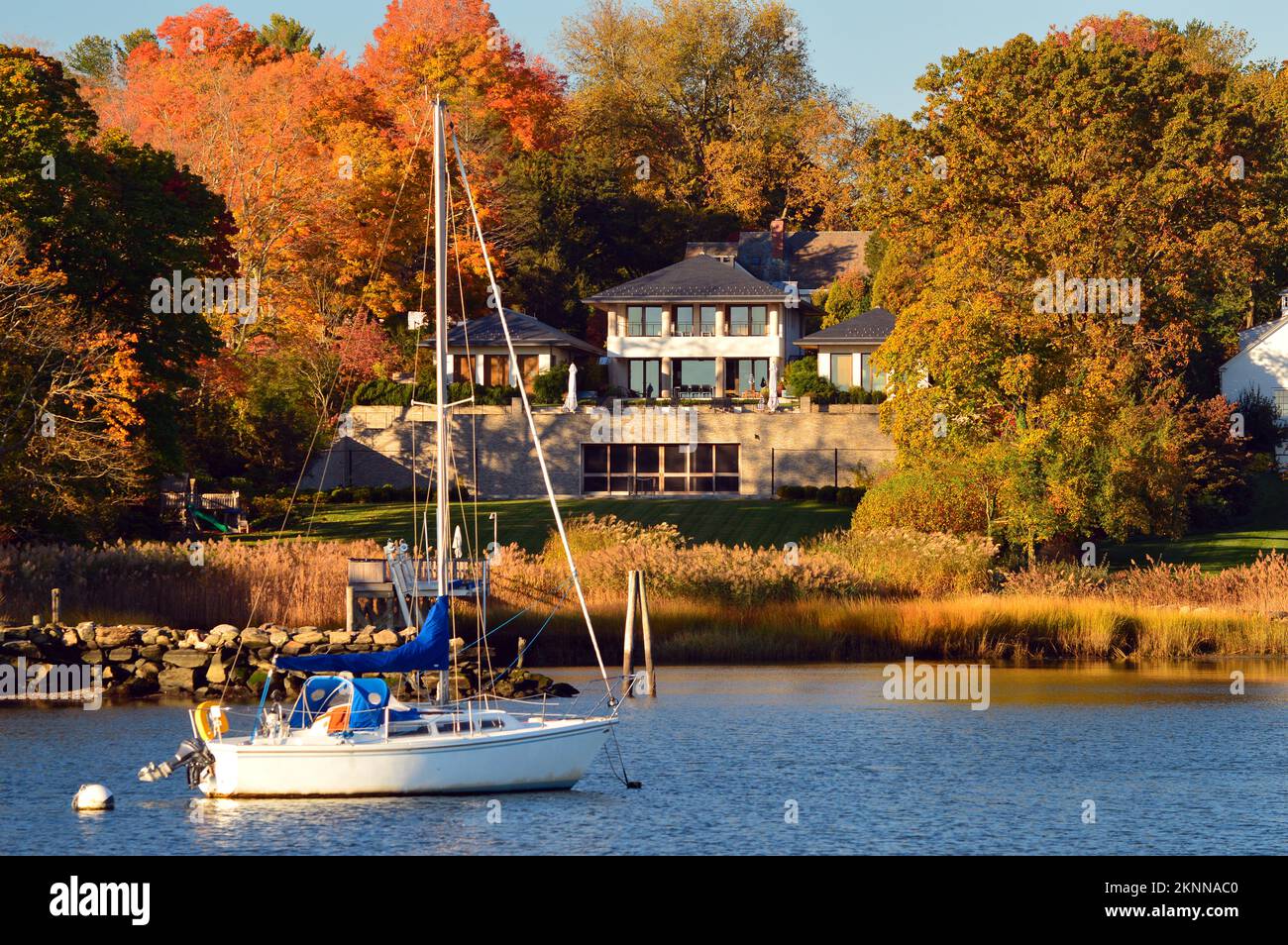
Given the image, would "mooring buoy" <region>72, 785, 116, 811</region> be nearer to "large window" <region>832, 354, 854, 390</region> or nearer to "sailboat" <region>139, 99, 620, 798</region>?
"sailboat" <region>139, 99, 620, 798</region>

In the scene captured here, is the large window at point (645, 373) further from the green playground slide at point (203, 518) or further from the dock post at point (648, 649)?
the dock post at point (648, 649)

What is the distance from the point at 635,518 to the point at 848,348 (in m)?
22.8

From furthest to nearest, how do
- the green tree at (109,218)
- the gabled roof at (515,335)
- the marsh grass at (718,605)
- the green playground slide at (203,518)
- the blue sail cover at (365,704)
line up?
the gabled roof at (515,335), the green playground slide at (203,518), the green tree at (109,218), the marsh grass at (718,605), the blue sail cover at (365,704)

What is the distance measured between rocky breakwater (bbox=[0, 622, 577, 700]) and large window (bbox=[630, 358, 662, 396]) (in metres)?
55.7

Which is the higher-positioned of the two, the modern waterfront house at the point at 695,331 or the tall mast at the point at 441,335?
the modern waterfront house at the point at 695,331

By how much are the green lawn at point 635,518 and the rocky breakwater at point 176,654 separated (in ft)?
77.2

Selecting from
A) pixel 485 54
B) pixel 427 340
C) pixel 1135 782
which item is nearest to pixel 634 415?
pixel 427 340

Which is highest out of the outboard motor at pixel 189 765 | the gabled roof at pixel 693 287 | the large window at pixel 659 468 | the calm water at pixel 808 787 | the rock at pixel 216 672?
the gabled roof at pixel 693 287

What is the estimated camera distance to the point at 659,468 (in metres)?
92.2

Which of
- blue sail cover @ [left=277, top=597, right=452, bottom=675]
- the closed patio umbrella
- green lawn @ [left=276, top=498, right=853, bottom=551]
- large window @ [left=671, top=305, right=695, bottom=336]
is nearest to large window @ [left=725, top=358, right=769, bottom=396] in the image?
large window @ [left=671, top=305, right=695, bottom=336]

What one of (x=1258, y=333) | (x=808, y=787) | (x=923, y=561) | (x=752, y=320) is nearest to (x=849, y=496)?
(x=752, y=320)

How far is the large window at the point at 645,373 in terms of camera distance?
104500 mm

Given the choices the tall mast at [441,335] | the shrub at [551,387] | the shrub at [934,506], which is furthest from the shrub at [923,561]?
the shrub at [551,387]
